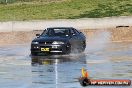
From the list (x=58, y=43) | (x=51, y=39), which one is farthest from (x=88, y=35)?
(x=58, y=43)

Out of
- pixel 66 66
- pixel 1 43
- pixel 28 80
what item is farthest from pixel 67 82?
pixel 1 43

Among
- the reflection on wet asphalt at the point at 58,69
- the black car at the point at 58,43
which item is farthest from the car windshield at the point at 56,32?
the reflection on wet asphalt at the point at 58,69

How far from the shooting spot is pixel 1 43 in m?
41.5

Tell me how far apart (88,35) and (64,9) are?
33.0 feet

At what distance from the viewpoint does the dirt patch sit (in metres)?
42.6

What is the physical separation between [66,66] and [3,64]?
283 centimetres

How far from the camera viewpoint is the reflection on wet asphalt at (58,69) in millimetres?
17812

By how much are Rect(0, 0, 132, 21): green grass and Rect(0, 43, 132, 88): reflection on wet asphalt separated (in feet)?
61.9

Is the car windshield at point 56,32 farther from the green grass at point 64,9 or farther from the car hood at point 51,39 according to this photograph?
the green grass at point 64,9

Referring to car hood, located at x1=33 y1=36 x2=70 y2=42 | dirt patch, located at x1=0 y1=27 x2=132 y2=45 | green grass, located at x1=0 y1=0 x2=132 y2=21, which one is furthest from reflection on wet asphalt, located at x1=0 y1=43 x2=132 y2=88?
green grass, located at x1=0 y1=0 x2=132 y2=21

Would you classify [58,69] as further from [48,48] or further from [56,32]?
[56,32]

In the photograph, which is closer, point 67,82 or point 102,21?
point 67,82

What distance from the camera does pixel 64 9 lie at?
5347 cm

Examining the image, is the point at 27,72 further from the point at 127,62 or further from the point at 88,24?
the point at 88,24
